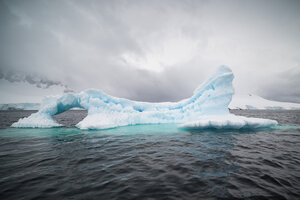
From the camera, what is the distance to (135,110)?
620 inches

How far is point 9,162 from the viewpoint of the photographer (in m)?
4.42

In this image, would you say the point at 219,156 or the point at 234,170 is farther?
the point at 219,156

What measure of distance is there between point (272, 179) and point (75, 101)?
15.4 m

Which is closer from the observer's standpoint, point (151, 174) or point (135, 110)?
point (151, 174)

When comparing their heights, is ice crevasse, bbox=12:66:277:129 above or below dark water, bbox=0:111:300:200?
above

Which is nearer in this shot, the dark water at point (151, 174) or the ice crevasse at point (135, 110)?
the dark water at point (151, 174)

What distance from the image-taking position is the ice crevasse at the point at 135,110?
1186 centimetres

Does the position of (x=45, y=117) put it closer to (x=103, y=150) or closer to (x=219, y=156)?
(x=103, y=150)

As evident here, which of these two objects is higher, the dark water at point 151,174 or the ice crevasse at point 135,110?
the ice crevasse at point 135,110

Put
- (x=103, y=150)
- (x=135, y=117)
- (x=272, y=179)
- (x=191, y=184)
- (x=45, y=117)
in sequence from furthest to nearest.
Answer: (x=135, y=117)
(x=45, y=117)
(x=103, y=150)
(x=272, y=179)
(x=191, y=184)

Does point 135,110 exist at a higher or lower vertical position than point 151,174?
higher

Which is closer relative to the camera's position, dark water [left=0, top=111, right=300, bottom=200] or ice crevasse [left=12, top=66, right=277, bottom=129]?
dark water [left=0, top=111, right=300, bottom=200]

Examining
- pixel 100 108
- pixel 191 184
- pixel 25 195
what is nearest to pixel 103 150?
pixel 25 195

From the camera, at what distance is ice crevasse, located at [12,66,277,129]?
11859 mm
